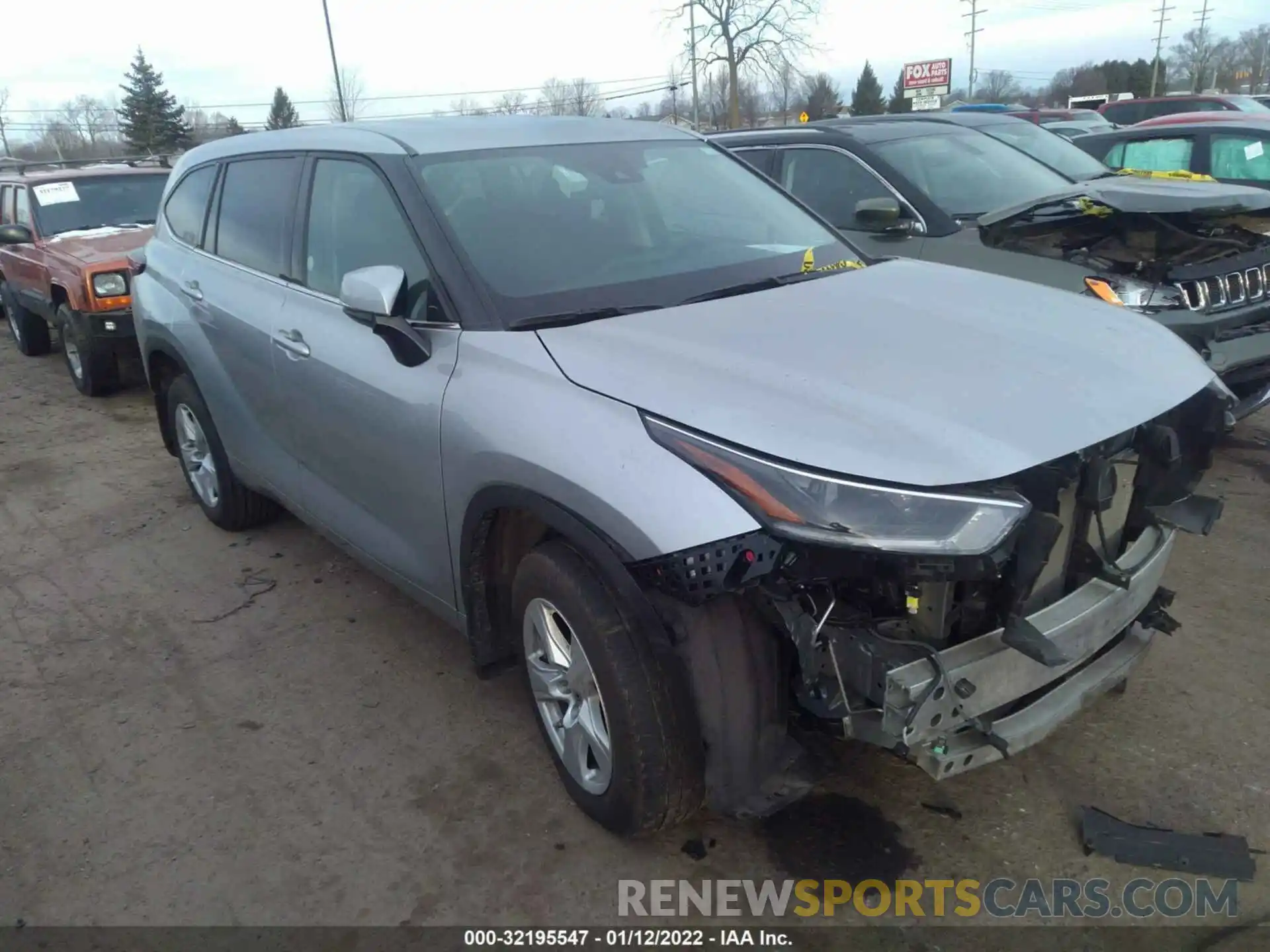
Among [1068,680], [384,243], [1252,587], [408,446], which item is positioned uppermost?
[384,243]

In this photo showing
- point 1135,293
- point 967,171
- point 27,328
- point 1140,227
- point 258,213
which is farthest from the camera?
point 27,328

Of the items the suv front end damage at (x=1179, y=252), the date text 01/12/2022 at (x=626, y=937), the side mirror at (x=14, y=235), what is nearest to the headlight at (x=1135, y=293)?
the suv front end damage at (x=1179, y=252)

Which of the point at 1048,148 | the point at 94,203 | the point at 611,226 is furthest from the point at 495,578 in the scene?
the point at 94,203

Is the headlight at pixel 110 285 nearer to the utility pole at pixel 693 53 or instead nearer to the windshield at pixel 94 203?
the windshield at pixel 94 203

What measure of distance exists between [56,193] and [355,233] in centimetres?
704

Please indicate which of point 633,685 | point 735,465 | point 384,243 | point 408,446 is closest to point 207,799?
point 408,446

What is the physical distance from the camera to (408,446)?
3.04 m

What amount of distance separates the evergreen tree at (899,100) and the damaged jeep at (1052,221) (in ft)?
157

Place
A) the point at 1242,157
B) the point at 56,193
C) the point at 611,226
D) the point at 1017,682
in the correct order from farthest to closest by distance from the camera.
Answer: the point at 56,193 < the point at 1242,157 < the point at 611,226 < the point at 1017,682

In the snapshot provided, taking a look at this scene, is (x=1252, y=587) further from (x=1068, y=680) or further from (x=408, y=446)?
(x=408, y=446)

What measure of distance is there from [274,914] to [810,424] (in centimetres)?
189

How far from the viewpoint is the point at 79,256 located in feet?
25.9

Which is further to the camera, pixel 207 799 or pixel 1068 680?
pixel 207 799

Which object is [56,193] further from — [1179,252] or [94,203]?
[1179,252]
